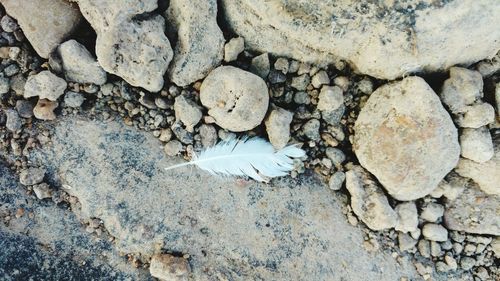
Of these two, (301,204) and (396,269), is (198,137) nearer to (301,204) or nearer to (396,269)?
(301,204)

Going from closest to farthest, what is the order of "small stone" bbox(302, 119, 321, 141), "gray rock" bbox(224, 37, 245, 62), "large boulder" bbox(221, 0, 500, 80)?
"large boulder" bbox(221, 0, 500, 80)
"gray rock" bbox(224, 37, 245, 62)
"small stone" bbox(302, 119, 321, 141)

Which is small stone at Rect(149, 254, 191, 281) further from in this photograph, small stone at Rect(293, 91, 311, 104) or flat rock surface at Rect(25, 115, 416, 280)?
small stone at Rect(293, 91, 311, 104)

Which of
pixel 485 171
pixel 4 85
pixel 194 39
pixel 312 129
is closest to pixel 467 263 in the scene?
pixel 485 171

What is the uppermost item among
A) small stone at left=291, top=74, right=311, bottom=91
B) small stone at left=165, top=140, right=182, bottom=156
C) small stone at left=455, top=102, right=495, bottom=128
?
small stone at left=455, top=102, right=495, bottom=128

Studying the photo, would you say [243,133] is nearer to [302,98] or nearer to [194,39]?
[302,98]

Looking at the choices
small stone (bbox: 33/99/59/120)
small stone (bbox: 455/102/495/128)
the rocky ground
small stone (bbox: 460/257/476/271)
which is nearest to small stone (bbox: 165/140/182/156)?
the rocky ground

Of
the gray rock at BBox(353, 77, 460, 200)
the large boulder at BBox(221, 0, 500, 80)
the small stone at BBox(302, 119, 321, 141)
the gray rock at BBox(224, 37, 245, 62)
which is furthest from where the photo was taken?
the small stone at BBox(302, 119, 321, 141)

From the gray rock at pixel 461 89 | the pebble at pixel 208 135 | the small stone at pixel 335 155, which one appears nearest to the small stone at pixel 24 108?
the pebble at pixel 208 135
